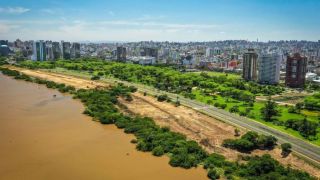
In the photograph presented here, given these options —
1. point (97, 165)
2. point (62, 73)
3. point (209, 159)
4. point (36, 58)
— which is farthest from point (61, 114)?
point (36, 58)

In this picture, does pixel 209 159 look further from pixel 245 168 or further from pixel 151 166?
pixel 151 166

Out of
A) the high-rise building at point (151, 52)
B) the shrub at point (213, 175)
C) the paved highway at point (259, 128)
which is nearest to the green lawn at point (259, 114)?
the paved highway at point (259, 128)

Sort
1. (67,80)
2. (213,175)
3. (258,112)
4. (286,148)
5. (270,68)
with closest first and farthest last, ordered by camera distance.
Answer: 1. (213,175)
2. (286,148)
3. (258,112)
4. (67,80)
5. (270,68)

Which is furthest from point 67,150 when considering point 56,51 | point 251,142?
point 56,51

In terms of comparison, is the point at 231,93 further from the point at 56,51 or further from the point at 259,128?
the point at 56,51

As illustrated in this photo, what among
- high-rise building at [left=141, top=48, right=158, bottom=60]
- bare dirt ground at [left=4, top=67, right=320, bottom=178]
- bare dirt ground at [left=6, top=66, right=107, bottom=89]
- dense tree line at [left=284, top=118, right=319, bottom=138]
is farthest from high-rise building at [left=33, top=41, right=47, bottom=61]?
dense tree line at [left=284, top=118, right=319, bottom=138]

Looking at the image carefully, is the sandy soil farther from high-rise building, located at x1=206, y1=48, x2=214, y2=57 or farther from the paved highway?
high-rise building, located at x1=206, y1=48, x2=214, y2=57

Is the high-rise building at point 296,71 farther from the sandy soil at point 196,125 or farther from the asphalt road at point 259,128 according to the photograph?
the sandy soil at point 196,125
